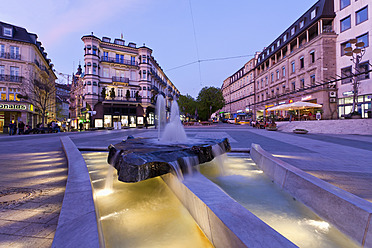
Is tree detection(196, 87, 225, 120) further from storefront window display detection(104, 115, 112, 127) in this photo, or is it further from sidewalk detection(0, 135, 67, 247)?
sidewalk detection(0, 135, 67, 247)

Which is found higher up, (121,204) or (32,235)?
(32,235)

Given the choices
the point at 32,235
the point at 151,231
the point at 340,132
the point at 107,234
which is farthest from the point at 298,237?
the point at 340,132

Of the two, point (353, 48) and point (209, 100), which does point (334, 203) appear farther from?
point (209, 100)

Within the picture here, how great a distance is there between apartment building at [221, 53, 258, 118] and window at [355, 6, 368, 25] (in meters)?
27.0

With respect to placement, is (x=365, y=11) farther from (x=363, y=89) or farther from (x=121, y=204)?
(x=121, y=204)

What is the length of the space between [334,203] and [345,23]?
33.9m

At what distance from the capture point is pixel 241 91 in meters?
59.1

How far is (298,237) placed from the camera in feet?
6.33

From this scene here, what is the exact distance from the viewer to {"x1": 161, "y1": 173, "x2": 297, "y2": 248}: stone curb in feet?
4.22

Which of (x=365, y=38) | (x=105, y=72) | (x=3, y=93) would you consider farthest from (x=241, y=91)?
(x=3, y=93)

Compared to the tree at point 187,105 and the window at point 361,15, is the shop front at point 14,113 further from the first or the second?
the window at point 361,15

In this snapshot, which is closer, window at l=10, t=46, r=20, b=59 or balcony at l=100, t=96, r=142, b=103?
window at l=10, t=46, r=20, b=59

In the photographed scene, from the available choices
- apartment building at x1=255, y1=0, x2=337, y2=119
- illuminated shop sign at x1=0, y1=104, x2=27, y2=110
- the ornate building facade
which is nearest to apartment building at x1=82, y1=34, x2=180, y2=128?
illuminated shop sign at x1=0, y1=104, x2=27, y2=110

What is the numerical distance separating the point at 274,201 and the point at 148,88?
34.7m
